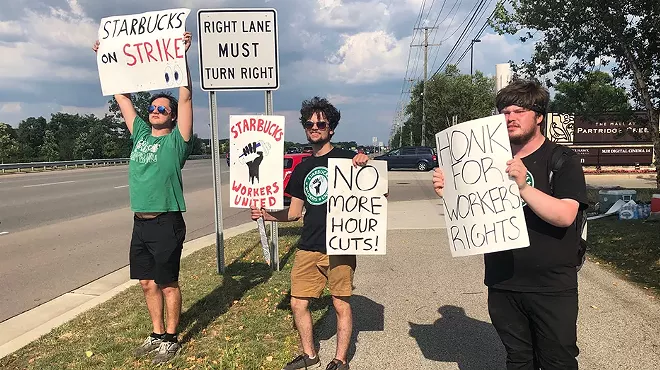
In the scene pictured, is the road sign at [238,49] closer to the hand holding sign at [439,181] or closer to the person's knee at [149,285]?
the person's knee at [149,285]

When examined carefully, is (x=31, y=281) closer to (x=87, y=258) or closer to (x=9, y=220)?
(x=87, y=258)

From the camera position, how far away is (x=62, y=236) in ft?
30.8

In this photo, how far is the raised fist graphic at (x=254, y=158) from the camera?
4613 millimetres

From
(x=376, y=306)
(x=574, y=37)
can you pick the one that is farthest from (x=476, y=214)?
(x=574, y=37)

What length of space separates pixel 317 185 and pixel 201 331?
191 cm

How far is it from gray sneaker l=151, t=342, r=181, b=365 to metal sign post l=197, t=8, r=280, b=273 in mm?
3112

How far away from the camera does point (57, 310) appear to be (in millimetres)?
5285

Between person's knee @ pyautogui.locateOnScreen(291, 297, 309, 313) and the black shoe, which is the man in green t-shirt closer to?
person's knee @ pyautogui.locateOnScreen(291, 297, 309, 313)

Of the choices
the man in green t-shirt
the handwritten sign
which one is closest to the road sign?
the handwritten sign

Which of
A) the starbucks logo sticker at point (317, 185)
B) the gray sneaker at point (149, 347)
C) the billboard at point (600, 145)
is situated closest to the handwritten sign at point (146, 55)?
the starbucks logo sticker at point (317, 185)

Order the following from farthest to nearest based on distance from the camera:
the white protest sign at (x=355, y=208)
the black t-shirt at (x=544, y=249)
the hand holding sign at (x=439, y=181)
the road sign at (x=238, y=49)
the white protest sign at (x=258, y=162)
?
the road sign at (x=238, y=49) → the white protest sign at (x=258, y=162) → the white protest sign at (x=355, y=208) → the hand holding sign at (x=439, y=181) → the black t-shirt at (x=544, y=249)

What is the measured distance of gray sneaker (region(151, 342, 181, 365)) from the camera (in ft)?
12.2

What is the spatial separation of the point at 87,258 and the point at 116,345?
408 centimetres

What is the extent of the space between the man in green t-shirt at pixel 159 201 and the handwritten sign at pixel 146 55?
13 centimetres
